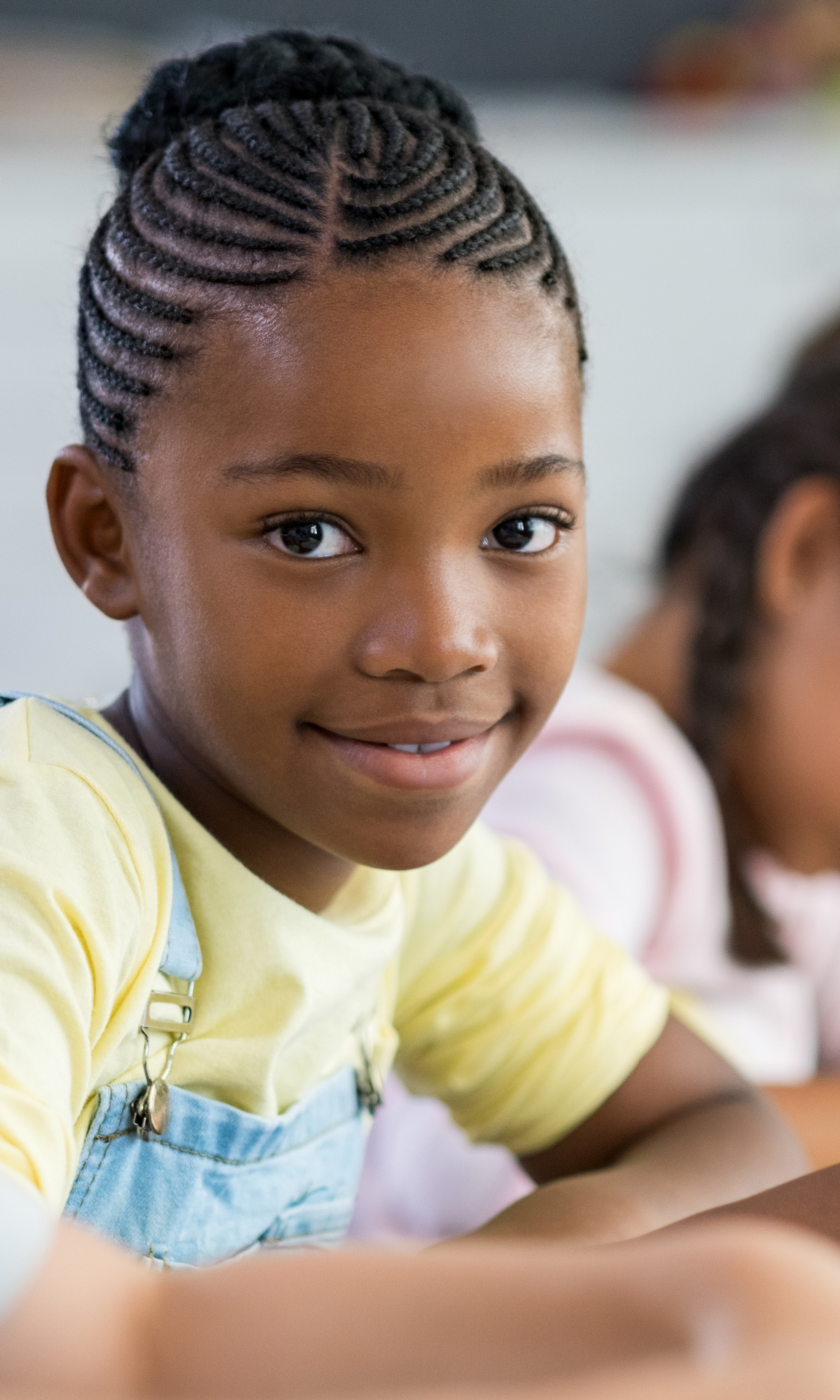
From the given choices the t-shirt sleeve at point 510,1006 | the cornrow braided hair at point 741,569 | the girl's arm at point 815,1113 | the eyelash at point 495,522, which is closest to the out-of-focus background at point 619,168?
the cornrow braided hair at point 741,569

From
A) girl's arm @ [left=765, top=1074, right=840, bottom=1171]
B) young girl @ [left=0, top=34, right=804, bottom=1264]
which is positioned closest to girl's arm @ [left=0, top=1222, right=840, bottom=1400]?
young girl @ [left=0, top=34, right=804, bottom=1264]

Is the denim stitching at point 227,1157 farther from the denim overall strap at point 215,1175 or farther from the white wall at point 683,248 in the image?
the white wall at point 683,248

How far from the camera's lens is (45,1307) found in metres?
0.22

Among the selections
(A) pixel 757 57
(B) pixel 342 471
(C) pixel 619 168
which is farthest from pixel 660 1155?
(A) pixel 757 57

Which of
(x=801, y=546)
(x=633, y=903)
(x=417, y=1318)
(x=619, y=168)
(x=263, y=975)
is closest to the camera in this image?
(x=417, y=1318)

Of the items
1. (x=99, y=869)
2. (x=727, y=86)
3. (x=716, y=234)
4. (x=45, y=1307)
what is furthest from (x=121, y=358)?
(x=727, y=86)

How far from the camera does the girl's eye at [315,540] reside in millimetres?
396

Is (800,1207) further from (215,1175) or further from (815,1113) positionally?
(815,1113)

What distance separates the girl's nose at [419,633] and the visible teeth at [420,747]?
3 centimetres

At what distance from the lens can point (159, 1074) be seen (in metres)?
0.42

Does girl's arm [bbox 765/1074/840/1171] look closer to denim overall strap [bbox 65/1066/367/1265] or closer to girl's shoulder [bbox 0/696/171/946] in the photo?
denim overall strap [bbox 65/1066/367/1265]

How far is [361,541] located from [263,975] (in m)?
0.14

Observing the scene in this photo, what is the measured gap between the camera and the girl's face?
39cm

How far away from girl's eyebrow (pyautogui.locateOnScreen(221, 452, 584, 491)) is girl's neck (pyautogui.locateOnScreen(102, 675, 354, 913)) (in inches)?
3.8
